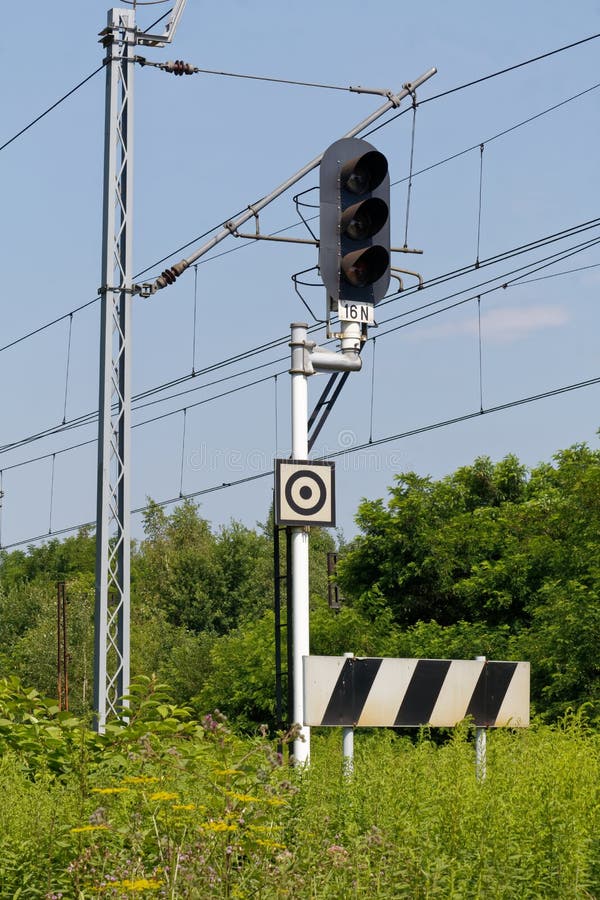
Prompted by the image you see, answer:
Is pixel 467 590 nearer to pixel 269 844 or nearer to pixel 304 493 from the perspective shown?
pixel 304 493

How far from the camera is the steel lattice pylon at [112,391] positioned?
592 inches

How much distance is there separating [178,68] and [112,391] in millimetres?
4435

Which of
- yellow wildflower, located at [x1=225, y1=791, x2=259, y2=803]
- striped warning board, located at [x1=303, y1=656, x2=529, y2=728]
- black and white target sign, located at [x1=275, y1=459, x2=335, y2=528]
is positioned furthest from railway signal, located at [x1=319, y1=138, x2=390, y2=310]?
yellow wildflower, located at [x1=225, y1=791, x2=259, y2=803]

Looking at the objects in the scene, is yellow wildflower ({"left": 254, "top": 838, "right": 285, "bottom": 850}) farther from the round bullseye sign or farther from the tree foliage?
the tree foliage

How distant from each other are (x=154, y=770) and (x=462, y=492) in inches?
1364

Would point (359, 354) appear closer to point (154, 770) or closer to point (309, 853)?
point (154, 770)

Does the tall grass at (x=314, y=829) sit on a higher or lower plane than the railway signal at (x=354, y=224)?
lower

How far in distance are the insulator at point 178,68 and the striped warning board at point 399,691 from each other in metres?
11.6

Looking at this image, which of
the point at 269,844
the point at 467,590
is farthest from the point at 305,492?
the point at 467,590

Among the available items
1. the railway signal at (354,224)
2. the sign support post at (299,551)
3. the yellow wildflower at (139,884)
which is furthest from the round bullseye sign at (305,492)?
the yellow wildflower at (139,884)

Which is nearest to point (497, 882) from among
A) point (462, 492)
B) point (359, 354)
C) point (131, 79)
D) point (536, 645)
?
point (359, 354)

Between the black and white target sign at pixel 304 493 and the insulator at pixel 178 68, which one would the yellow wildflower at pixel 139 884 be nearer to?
the black and white target sign at pixel 304 493

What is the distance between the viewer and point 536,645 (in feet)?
74.4

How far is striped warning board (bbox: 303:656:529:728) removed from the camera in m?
6.90
